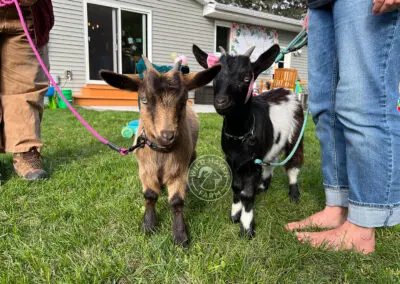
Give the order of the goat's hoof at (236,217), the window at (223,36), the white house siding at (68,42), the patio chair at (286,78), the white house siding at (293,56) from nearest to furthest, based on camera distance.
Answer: the goat's hoof at (236,217) → the white house siding at (68,42) → the patio chair at (286,78) → the window at (223,36) → the white house siding at (293,56)

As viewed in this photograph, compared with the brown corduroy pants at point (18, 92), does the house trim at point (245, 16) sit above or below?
above

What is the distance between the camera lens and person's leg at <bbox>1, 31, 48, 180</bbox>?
3221mm

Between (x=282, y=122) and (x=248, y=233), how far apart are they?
4.35 feet

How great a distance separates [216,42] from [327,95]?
1278cm

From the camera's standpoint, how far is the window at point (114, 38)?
447 inches

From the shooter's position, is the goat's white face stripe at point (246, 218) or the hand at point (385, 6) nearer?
the hand at point (385, 6)

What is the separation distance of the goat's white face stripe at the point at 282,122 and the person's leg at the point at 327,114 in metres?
0.60

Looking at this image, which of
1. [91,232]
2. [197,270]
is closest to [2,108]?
[91,232]

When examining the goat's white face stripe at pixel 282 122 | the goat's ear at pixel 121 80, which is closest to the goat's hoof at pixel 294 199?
the goat's white face stripe at pixel 282 122

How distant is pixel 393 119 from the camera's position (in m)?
1.79

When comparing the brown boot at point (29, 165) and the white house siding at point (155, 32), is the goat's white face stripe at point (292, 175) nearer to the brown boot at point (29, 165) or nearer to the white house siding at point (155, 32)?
the brown boot at point (29, 165)

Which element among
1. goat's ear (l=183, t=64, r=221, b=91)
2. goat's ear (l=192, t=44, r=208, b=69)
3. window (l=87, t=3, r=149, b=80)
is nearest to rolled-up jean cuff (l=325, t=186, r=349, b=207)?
goat's ear (l=183, t=64, r=221, b=91)

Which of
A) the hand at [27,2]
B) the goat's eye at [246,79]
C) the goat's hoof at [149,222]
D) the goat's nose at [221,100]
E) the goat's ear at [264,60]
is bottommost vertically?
the goat's hoof at [149,222]
